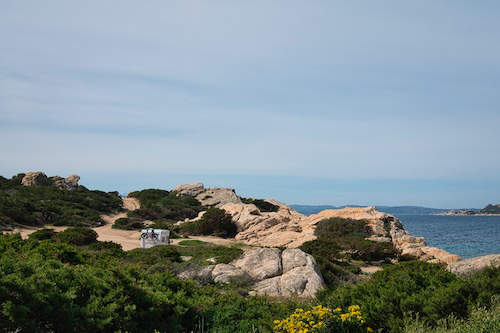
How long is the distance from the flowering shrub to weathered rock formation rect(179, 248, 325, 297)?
7.00 meters

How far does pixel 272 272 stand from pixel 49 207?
1127 inches

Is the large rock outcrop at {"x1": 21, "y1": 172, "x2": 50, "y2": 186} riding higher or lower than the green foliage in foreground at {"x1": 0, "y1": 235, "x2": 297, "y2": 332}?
higher

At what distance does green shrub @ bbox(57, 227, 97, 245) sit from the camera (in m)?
23.7

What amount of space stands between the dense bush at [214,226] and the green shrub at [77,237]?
1101 centimetres

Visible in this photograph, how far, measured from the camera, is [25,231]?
2925 cm

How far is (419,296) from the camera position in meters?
7.39

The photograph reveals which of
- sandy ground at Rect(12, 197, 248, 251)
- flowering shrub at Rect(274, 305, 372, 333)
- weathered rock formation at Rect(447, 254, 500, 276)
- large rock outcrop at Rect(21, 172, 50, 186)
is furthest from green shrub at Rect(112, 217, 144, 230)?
flowering shrub at Rect(274, 305, 372, 333)

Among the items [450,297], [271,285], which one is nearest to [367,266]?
[271,285]

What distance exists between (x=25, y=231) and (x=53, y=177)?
35.8 meters

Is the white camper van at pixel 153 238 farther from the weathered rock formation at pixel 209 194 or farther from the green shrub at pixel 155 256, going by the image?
the weathered rock formation at pixel 209 194

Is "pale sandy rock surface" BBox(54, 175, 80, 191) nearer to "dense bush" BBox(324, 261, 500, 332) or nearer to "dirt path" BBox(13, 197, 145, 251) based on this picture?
"dirt path" BBox(13, 197, 145, 251)

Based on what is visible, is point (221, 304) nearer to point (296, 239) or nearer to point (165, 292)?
point (165, 292)

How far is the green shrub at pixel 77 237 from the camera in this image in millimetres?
23688

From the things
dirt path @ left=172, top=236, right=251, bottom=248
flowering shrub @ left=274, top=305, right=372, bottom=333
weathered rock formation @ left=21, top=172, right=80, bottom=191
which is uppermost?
weathered rock formation @ left=21, top=172, right=80, bottom=191
